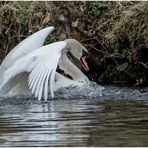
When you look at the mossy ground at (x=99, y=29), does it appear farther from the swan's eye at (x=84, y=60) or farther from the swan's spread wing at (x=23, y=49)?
the swan's spread wing at (x=23, y=49)

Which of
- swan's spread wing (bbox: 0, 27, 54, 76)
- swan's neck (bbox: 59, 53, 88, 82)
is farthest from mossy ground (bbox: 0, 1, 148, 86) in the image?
swan's spread wing (bbox: 0, 27, 54, 76)

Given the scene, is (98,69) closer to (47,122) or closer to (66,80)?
(66,80)

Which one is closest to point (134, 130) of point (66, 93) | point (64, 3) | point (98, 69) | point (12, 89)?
point (66, 93)

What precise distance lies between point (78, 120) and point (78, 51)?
12.5ft

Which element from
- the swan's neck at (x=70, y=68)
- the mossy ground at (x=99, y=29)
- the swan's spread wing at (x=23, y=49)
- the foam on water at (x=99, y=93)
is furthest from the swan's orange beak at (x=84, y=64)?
the swan's spread wing at (x=23, y=49)

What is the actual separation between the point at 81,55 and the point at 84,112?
3.22 metres

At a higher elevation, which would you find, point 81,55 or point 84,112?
point 81,55

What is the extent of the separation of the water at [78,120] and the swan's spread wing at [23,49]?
1.01 meters

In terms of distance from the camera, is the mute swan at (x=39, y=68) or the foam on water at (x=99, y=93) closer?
the foam on water at (x=99, y=93)

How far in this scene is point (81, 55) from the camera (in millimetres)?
9312

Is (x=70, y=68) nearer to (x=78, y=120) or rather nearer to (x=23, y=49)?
(x=23, y=49)

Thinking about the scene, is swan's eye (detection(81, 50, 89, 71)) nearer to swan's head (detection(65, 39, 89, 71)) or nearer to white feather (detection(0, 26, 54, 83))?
swan's head (detection(65, 39, 89, 71))

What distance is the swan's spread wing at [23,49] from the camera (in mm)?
8898

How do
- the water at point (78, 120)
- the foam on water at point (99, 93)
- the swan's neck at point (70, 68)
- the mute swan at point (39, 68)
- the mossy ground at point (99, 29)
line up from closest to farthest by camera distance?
the water at point (78, 120) → the foam on water at point (99, 93) → the mute swan at point (39, 68) → the swan's neck at point (70, 68) → the mossy ground at point (99, 29)
